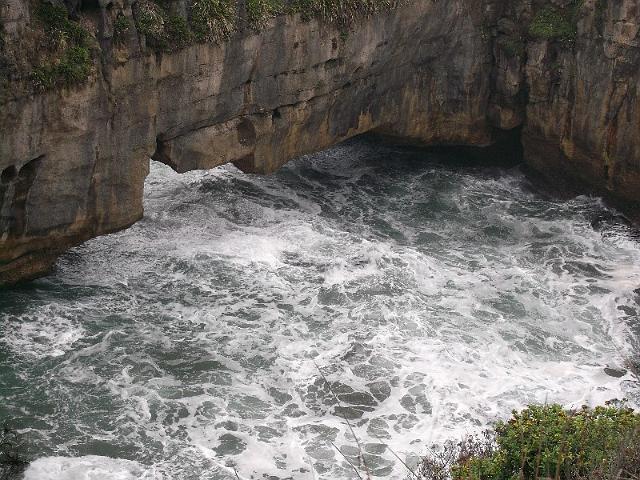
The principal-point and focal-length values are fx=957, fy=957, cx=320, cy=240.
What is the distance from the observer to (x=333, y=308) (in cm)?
1998

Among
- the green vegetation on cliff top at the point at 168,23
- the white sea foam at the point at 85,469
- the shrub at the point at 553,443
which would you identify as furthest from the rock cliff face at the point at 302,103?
the shrub at the point at 553,443

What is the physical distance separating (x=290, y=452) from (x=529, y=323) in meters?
6.60

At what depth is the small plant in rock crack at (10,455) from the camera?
14.6m

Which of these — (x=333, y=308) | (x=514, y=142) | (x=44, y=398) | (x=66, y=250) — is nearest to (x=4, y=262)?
(x=66, y=250)

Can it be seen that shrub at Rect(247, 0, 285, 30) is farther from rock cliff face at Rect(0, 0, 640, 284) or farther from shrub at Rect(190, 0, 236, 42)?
shrub at Rect(190, 0, 236, 42)

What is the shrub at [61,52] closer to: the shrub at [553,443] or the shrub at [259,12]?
the shrub at [259,12]

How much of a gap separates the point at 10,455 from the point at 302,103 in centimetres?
1123

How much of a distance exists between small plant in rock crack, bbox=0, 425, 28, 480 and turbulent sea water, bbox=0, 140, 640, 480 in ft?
0.99

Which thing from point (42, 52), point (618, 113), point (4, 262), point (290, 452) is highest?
point (42, 52)

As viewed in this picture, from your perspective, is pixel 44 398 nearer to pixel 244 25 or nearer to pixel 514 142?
pixel 244 25

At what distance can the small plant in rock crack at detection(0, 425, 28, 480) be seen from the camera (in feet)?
47.9

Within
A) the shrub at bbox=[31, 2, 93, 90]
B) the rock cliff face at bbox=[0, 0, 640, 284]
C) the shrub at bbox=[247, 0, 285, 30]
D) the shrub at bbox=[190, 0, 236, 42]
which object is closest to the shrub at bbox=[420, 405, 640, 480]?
the rock cliff face at bbox=[0, 0, 640, 284]

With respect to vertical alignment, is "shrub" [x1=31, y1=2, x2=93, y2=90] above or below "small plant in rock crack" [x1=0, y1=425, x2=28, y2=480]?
above

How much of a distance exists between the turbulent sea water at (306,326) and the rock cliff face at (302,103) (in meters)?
1.60
